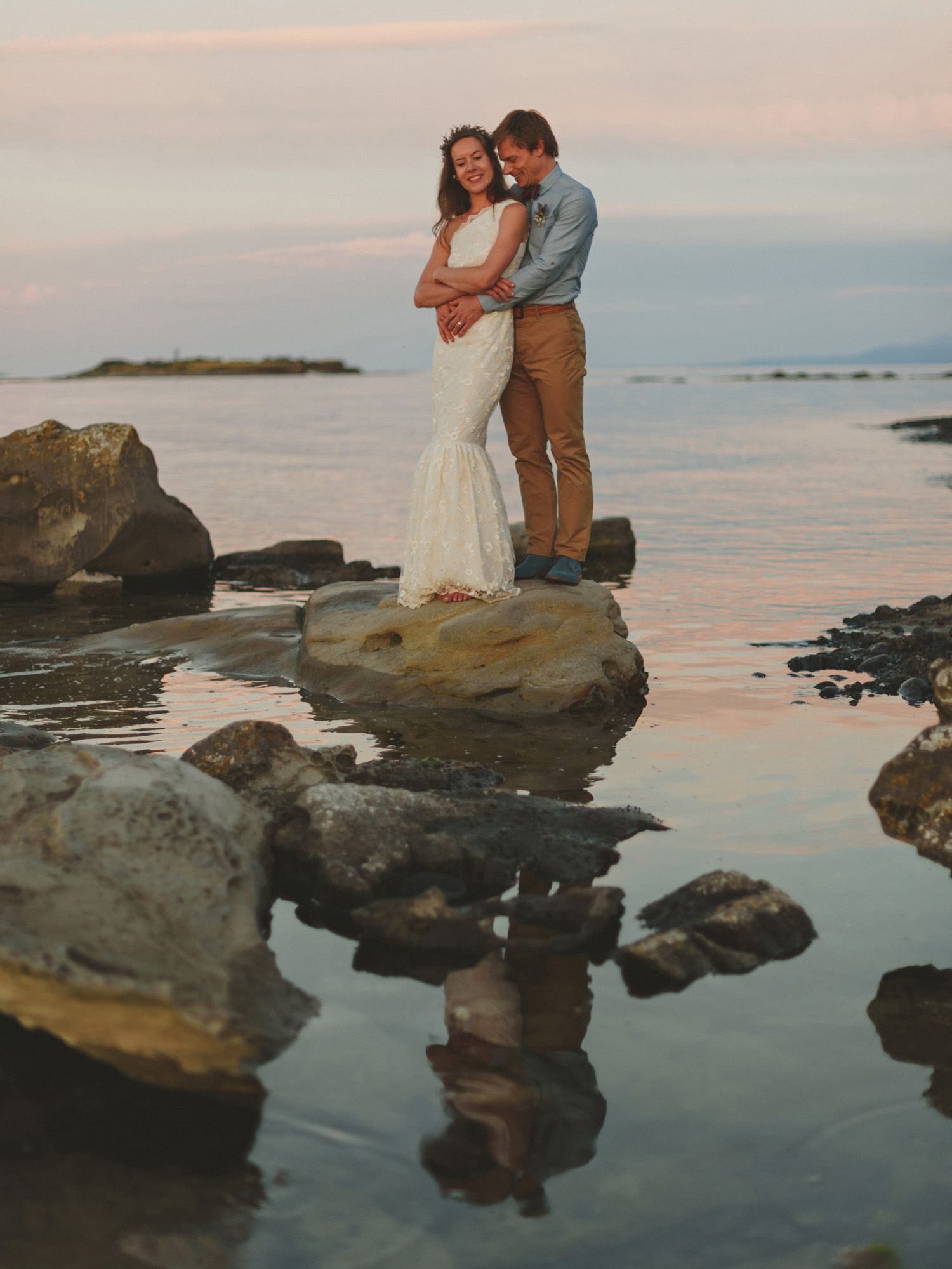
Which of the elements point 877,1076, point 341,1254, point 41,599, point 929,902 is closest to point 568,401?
point 929,902

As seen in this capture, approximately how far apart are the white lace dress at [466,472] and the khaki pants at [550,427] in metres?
0.19

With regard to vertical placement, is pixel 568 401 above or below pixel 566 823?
above

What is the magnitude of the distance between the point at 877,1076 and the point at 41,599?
12.4 metres

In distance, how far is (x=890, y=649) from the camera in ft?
31.6

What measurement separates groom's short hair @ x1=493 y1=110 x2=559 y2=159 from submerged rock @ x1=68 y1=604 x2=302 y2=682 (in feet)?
13.7

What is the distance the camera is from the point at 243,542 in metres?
19.3

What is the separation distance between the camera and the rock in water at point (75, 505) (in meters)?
14.6

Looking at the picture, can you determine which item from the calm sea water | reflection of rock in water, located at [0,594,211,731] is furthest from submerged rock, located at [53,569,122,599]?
the calm sea water

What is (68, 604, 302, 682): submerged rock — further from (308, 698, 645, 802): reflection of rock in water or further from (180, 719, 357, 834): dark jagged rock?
(180, 719, 357, 834): dark jagged rock

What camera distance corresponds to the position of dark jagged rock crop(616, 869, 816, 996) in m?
4.23

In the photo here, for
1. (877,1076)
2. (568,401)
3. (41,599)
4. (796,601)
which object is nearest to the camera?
(877,1076)

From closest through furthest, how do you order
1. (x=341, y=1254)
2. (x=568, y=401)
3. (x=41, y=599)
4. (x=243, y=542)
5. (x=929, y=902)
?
1. (x=341, y=1254)
2. (x=929, y=902)
3. (x=568, y=401)
4. (x=41, y=599)
5. (x=243, y=542)

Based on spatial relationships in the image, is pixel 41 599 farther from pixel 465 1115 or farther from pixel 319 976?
pixel 465 1115

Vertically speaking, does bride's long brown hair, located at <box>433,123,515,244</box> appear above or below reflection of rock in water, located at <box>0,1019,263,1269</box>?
above
